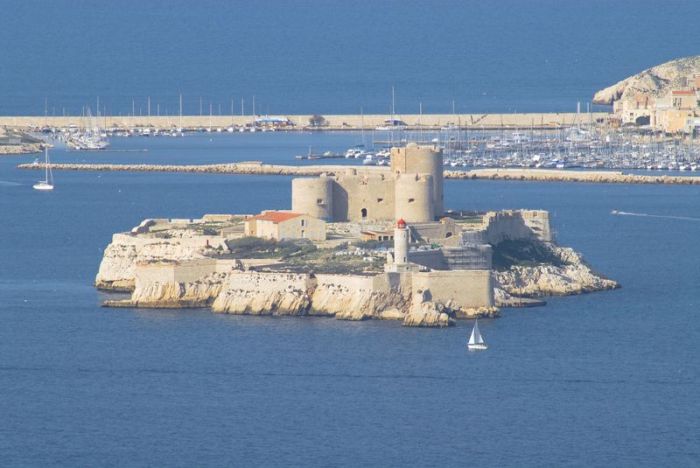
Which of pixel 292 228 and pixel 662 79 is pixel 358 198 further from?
pixel 662 79

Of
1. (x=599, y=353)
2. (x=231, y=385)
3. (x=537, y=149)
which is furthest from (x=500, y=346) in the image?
(x=537, y=149)

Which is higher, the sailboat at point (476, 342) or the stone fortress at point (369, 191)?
the stone fortress at point (369, 191)

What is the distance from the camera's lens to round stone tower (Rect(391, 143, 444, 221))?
67562 mm

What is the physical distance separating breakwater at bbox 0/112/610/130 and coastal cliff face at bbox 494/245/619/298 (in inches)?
3356

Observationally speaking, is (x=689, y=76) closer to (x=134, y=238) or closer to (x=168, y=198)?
(x=168, y=198)

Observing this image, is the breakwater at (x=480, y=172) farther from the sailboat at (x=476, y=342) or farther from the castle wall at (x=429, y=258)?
the sailboat at (x=476, y=342)

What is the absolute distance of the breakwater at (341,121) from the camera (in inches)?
6068

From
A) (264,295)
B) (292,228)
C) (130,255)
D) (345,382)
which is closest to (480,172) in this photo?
(292,228)

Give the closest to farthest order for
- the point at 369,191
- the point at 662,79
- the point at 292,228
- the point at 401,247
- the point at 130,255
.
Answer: the point at 401,247 → the point at 130,255 → the point at 292,228 → the point at 369,191 → the point at 662,79

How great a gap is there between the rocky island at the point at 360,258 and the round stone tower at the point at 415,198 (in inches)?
1.1

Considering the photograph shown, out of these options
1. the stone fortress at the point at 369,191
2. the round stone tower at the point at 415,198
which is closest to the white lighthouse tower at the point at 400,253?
the round stone tower at the point at 415,198

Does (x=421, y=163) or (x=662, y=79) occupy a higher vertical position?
(x=662, y=79)

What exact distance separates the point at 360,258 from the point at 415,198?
215 inches

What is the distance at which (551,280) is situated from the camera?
210ft
